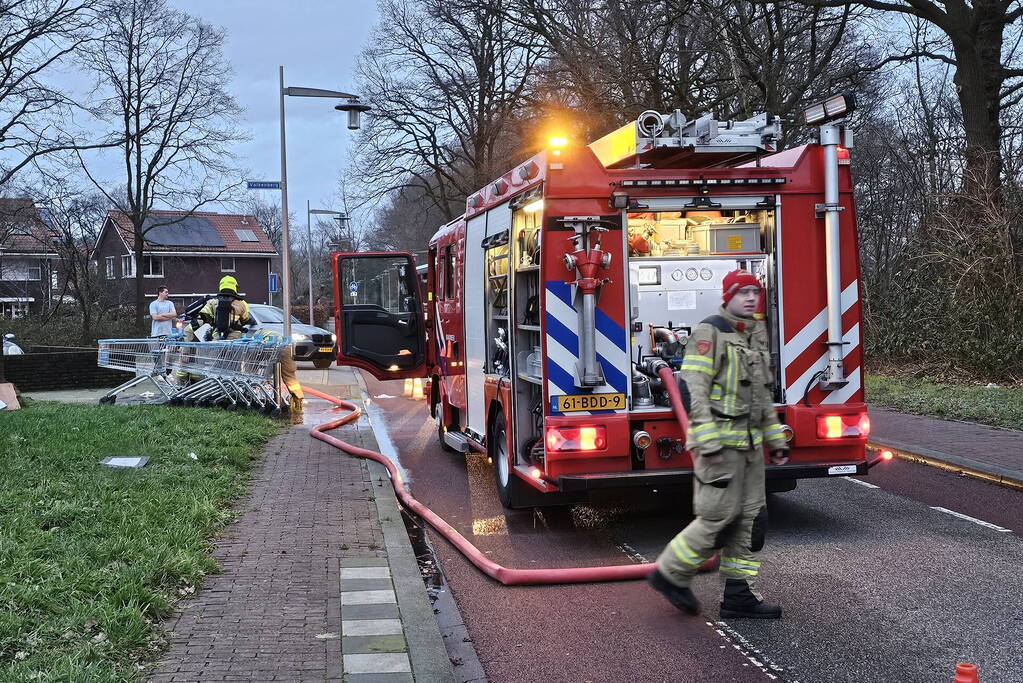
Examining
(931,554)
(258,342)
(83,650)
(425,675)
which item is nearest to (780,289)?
(931,554)

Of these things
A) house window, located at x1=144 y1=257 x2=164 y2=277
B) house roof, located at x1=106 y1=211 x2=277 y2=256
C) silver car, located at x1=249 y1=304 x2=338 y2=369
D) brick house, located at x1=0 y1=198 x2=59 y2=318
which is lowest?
silver car, located at x1=249 y1=304 x2=338 y2=369

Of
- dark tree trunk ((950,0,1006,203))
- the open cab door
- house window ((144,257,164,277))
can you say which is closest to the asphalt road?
the open cab door

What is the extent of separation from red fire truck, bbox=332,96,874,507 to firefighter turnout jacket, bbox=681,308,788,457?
57.9 inches

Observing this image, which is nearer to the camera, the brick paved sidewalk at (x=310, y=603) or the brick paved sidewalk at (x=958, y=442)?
the brick paved sidewalk at (x=310, y=603)

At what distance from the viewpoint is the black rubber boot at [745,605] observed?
5.43 metres

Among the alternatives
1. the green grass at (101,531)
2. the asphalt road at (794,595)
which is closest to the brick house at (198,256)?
the green grass at (101,531)

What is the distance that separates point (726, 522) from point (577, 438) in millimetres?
1661

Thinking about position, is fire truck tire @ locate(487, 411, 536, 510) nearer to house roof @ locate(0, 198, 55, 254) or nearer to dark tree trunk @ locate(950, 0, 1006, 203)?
dark tree trunk @ locate(950, 0, 1006, 203)

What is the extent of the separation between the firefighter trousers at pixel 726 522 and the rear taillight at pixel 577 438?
1.42 meters

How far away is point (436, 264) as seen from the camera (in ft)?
38.9

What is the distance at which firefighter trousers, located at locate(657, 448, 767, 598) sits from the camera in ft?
17.6

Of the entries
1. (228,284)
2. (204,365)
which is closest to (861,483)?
(204,365)

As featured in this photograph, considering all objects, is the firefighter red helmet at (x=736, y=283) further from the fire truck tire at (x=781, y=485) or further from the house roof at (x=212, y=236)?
the house roof at (x=212, y=236)

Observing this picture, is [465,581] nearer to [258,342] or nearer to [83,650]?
→ [83,650]
